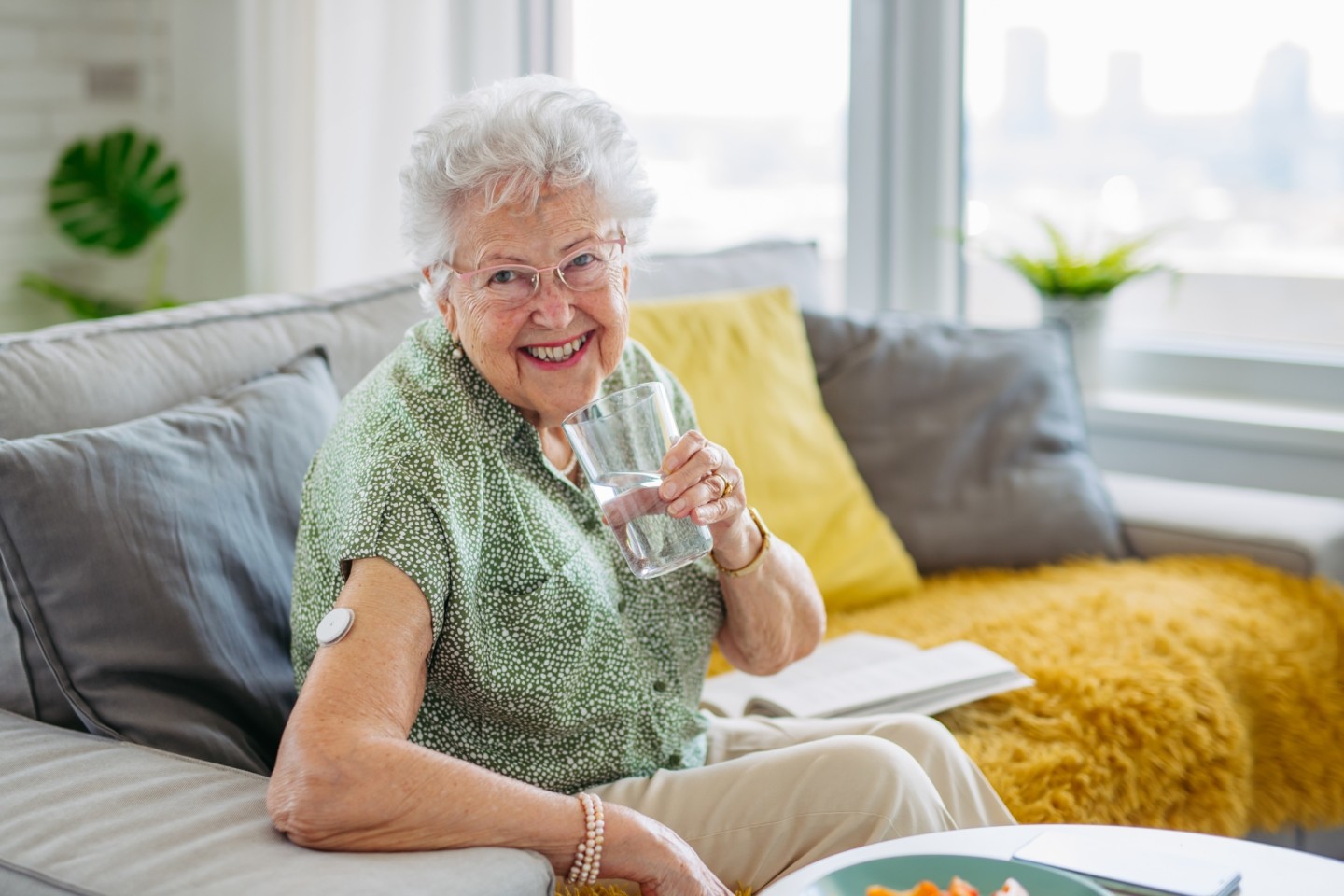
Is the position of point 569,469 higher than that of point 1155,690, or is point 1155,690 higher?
point 569,469

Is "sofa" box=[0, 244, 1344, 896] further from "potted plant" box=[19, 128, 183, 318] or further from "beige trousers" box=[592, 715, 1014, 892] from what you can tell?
"potted plant" box=[19, 128, 183, 318]

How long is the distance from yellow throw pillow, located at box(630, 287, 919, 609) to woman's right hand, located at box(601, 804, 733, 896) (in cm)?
102

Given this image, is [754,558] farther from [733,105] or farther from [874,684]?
[733,105]

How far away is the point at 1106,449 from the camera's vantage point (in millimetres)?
2951

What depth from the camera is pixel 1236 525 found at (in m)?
2.31

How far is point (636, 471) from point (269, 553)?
50 cm

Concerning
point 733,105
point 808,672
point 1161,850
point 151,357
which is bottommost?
point 808,672

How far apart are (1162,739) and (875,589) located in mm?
621

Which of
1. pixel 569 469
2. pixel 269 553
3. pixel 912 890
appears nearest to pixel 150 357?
pixel 269 553

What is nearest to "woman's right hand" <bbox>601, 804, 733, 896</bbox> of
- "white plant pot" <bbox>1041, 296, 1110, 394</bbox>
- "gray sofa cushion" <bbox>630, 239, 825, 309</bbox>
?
"gray sofa cushion" <bbox>630, 239, 825, 309</bbox>

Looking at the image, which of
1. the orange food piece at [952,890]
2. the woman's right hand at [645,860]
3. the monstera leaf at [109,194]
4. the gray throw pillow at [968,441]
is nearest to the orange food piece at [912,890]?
the orange food piece at [952,890]

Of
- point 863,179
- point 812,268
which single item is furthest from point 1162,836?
point 863,179

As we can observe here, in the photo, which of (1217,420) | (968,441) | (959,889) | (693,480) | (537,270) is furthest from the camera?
(1217,420)

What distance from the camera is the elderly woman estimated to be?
1.19m
